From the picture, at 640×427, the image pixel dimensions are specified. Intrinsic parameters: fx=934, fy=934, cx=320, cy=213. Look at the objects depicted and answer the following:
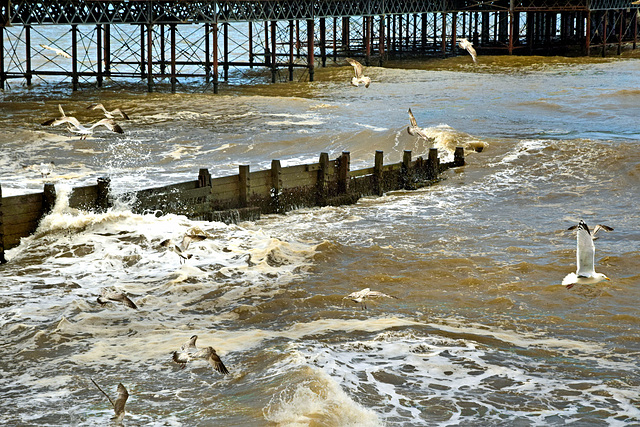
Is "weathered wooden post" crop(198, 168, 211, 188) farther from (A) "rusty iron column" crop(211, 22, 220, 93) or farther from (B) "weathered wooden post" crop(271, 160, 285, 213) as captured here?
(A) "rusty iron column" crop(211, 22, 220, 93)

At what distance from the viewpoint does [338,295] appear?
1576cm

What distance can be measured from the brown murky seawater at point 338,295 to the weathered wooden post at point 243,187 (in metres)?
0.81

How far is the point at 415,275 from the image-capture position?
667 inches

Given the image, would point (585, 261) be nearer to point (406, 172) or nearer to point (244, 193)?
point (244, 193)

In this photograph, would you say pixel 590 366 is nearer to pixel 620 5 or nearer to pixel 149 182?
pixel 149 182

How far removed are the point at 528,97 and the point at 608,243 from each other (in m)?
26.0

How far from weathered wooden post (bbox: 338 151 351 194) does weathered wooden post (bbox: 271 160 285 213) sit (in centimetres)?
201

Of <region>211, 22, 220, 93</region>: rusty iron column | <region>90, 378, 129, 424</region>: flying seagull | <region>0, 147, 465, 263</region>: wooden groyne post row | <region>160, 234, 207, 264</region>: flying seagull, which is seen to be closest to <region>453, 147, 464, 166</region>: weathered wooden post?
<region>0, 147, 465, 263</region>: wooden groyne post row

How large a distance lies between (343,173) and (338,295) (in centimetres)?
812

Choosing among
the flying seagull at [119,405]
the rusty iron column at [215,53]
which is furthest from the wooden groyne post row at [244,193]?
the rusty iron column at [215,53]

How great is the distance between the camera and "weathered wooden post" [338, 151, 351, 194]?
921 inches

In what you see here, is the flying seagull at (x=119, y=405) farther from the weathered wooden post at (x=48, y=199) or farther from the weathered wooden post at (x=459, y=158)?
the weathered wooden post at (x=459, y=158)

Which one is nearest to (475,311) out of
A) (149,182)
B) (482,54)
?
(149,182)

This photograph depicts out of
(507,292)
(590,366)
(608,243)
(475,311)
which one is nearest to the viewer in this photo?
(590,366)
